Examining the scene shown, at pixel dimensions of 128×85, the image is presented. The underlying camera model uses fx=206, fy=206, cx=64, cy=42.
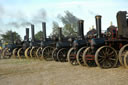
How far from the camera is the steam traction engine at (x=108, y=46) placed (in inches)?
336

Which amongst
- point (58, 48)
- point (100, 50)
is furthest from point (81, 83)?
point (58, 48)

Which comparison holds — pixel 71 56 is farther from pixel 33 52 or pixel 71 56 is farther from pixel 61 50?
pixel 33 52

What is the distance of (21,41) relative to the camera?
18891mm

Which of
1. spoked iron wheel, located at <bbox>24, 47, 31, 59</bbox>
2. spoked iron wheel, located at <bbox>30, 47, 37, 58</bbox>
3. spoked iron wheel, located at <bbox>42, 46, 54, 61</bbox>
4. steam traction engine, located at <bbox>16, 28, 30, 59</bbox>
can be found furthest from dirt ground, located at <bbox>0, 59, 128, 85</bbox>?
steam traction engine, located at <bbox>16, 28, 30, 59</bbox>

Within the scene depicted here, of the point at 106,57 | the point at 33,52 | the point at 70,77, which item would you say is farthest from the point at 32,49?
the point at 70,77

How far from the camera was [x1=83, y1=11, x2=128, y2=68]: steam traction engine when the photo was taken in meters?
8.55

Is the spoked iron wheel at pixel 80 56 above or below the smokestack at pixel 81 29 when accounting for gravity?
below

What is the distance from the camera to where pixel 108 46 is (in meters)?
8.66

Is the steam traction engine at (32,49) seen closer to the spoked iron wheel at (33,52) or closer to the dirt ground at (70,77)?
the spoked iron wheel at (33,52)

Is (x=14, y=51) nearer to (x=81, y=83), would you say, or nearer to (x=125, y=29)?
(x=125, y=29)

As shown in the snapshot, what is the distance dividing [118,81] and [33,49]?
36.4 ft

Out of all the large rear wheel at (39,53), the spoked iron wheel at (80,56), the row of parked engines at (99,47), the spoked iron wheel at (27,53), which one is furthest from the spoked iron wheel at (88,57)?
the spoked iron wheel at (27,53)

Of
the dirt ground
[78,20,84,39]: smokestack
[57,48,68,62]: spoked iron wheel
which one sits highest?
[78,20,84,39]: smokestack

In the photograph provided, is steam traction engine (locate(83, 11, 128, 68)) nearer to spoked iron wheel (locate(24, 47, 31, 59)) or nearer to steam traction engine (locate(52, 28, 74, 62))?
steam traction engine (locate(52, 28, 74, 62))
